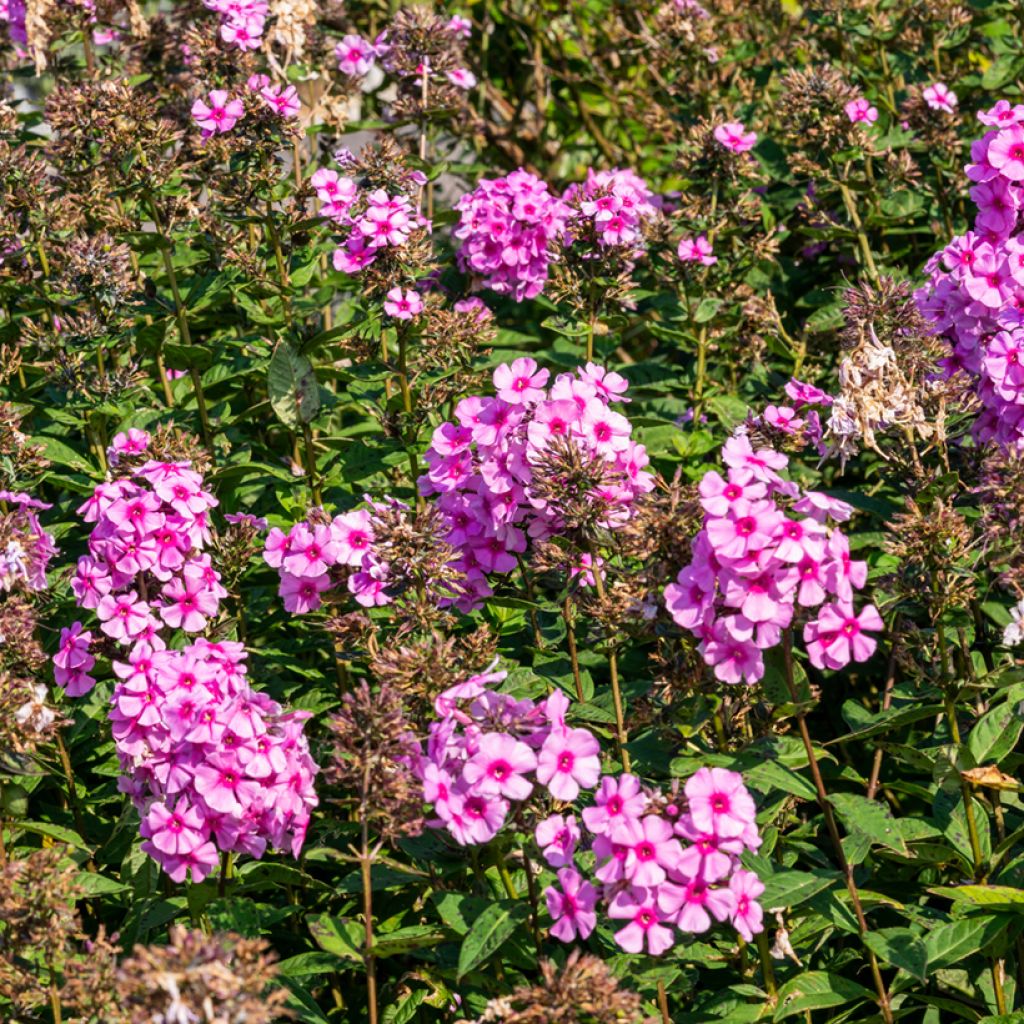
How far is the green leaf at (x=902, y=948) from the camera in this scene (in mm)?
2957

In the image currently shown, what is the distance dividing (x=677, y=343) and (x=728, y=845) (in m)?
2.54

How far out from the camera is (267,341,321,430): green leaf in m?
3.83

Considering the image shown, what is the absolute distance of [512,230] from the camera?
447 cm

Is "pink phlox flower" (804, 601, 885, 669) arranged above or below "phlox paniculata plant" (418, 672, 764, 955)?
above

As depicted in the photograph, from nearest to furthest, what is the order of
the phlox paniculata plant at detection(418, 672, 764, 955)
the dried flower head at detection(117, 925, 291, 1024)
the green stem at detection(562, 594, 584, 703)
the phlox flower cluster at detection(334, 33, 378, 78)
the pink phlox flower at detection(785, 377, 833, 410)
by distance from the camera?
the dried flower head at detection(117, 925, 291, 1024) < the phlox paniculata plant at detection(418, 672, 764, 955) < the green stem at detection(562, 594, 584, 703) < the pink phlox flower at detection(785, 377, 833, 410) < the phlox flower cluster at detection(334, 33, 378, 78)

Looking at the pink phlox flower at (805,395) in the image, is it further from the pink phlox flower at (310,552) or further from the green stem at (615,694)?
the pink phlox flower at (310,552)

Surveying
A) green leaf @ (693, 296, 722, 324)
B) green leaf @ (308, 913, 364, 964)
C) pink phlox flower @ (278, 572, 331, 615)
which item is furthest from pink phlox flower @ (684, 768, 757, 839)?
green leaf @ (693, 296, 722, 324)

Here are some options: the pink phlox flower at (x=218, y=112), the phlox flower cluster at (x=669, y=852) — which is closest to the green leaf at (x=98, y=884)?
the phlox flower cluster at (x=669, y=852)

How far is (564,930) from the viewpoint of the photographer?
8.76 ft

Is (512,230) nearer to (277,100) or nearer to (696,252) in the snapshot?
(696,252)

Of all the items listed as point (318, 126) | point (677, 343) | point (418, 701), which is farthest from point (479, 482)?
point (318, 126)

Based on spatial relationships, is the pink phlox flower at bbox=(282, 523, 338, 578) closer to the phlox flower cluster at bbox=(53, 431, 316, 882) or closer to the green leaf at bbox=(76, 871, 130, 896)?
the phlox flower cluster at bbox=(53, 431, 316, 882)

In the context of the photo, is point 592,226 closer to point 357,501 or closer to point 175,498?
point 357,501

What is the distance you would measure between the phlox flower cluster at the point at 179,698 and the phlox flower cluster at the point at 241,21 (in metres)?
→ 1.53
